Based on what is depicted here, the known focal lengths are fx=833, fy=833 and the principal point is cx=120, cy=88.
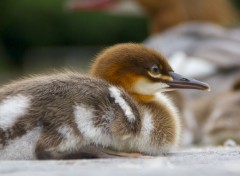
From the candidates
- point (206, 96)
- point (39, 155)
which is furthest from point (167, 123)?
point (206, 96)

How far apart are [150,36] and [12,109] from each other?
9.21m

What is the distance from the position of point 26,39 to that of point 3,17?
0.83 metres

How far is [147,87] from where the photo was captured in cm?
379

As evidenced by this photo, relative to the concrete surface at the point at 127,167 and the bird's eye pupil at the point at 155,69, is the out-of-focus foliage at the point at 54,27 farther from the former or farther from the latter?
the concrete surface at the point at 127,167

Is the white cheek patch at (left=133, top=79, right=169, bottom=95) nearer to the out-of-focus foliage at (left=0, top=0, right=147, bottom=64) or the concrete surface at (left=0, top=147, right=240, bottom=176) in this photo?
the concrete surface at (left=0, top=147, right=240, bottom=176)

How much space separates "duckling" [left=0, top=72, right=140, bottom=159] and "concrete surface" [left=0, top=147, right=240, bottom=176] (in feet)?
0.58

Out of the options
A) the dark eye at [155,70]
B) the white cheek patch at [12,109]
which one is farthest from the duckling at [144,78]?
the white cheek patch at [12,109]

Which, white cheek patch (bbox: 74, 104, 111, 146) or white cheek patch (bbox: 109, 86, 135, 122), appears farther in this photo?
white cheek patch (bbox: 109, 86, 135, 122)

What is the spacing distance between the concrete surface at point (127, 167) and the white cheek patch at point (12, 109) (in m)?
0.20

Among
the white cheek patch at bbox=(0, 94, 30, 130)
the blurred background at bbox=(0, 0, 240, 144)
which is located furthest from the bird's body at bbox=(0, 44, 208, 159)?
the blurred background at bbox=(0, 0, 240, 144)

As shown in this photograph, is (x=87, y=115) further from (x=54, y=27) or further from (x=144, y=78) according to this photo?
(x=54, y=27)

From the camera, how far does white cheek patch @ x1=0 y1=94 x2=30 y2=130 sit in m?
3.21

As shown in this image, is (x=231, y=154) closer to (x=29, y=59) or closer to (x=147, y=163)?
(x=147, y=163)

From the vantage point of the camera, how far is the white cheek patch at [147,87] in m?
3.76
